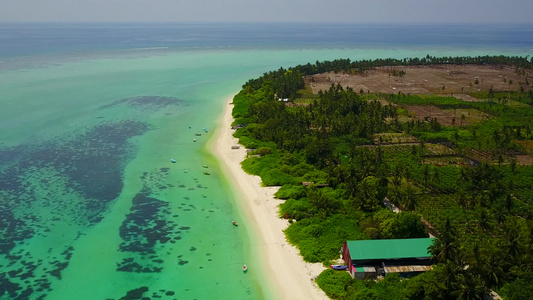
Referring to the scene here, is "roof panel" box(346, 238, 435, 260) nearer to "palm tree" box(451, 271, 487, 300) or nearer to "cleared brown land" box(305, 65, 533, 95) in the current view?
"palm tree" box(451, 271, 487, 300)

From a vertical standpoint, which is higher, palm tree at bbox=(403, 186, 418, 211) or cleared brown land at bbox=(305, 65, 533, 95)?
cleared brown land at bbox=(305, 65, 533, 95)

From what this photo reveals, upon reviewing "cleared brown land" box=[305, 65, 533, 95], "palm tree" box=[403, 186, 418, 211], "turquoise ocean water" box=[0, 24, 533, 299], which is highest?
"cleared brown land" box=[305, 65, 533, 95]

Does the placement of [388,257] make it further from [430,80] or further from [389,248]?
[430,80]

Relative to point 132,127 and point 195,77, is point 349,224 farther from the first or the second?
point 195,77

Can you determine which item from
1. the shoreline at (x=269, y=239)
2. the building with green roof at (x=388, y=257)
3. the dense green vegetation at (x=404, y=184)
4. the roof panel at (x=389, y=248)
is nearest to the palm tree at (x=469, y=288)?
the dense green vegetation at (x=404, y=184)

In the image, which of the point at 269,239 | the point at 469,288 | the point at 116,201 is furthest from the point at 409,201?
the point at 116,201

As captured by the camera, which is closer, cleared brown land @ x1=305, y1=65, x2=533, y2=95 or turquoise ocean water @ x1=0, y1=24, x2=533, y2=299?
turquoise ocean water @ x1=0, y1=24, x2=533, y2=299

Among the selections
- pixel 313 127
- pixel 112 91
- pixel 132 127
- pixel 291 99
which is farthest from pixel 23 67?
pixel 313 127

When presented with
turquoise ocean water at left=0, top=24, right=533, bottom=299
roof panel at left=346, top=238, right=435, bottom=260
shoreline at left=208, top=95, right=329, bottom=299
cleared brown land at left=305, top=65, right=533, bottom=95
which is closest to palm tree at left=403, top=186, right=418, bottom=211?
roof panel at left=346, top=238, right=435, bottom=260
